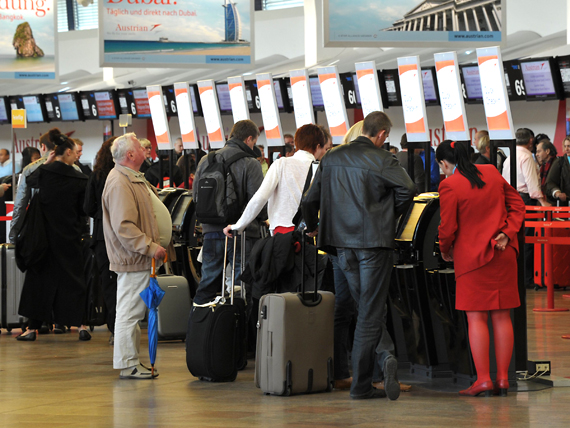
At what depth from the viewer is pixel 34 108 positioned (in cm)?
1797

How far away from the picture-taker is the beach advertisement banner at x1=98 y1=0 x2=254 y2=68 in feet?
29.1

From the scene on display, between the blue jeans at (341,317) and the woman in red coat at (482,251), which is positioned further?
the blue jeans at (341,317)

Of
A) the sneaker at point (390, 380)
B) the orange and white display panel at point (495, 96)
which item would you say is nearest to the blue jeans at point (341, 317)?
the sneaker at point (390, 380)

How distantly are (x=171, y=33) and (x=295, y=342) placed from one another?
5.15m

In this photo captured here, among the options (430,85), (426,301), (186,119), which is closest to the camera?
(426,301)

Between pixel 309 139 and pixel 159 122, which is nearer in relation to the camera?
pixel 309 139

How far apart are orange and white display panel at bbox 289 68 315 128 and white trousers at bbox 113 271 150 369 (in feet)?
14.5

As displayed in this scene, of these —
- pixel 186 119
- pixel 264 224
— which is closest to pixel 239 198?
pixel 264 224

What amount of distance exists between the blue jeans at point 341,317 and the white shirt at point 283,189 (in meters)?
0.68

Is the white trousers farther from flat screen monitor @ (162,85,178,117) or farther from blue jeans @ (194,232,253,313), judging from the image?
flat screen monitor @ (162,85,178,117)

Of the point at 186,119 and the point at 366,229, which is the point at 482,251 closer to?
the point at 366,229

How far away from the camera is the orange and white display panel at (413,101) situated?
21.0 feet

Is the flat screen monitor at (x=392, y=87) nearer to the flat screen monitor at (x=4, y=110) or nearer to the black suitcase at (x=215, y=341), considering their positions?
the black suitcase at (x=215, y=341)

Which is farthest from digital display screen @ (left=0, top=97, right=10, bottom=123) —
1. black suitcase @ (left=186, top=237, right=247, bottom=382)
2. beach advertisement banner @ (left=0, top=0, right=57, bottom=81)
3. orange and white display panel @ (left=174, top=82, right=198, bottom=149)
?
black suitcase @ (left=186, top=237, right=247, bottom=382)
